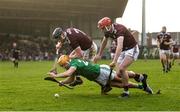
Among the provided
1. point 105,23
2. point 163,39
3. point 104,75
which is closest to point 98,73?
point 104,75

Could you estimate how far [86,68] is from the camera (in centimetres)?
1312

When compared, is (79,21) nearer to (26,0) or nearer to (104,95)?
(26,0)

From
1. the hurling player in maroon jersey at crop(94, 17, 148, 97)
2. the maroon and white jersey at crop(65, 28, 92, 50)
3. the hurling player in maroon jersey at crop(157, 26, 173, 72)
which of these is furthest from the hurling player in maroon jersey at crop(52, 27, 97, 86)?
the hurling player in maroon jersey at crop(157, 26, 173, 72)

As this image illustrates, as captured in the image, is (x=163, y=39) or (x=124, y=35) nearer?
(x=124, y=35)

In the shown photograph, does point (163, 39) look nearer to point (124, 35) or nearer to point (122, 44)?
point (124, 35)

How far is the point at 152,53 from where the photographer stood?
250ft

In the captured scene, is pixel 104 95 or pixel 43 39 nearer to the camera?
pixel 104 95

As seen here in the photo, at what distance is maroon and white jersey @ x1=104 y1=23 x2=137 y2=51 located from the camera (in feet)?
41.9

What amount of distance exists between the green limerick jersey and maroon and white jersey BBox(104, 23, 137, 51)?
Result: 2.73 ft

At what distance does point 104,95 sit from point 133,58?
1.25m

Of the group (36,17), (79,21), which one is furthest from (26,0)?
(79,21)

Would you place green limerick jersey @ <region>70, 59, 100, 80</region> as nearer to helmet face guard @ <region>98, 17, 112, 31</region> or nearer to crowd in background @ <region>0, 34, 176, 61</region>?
Answer: helmet face guard @ <region>98, 17, 112, 31</region>

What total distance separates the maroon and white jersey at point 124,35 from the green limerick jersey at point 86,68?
2.73 feet

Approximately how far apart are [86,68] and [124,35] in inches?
48.6
